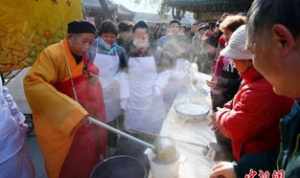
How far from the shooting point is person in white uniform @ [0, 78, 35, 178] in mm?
2326

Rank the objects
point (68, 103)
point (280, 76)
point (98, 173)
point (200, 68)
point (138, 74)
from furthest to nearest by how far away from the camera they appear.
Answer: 1. point (200, 68)
2. point (138, 74)
3. point (68, 103)
4. point (98, 173)
5. point (280, 76)

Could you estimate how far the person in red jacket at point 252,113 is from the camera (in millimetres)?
1438

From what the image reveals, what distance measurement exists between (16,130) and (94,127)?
792 millimetres

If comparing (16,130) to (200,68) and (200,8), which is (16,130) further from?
(200,8)

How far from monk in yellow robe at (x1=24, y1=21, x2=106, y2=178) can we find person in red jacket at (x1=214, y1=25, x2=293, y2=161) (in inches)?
50.0

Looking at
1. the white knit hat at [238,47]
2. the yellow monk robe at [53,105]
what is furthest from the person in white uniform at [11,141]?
the white knit hat at [238,47]

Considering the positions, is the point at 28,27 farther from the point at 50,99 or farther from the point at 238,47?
the point at 238,47

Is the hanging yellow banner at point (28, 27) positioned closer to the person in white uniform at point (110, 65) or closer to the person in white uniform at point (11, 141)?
the person in white uniform at point (11, 141)

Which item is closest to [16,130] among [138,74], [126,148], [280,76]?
[126,148]

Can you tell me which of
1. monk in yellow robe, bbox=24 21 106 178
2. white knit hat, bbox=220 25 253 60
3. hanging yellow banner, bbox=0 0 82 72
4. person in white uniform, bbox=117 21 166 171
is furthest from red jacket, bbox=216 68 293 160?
person in white uniform, bbox=117 21 166 171

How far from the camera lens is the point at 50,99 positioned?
7.95ft

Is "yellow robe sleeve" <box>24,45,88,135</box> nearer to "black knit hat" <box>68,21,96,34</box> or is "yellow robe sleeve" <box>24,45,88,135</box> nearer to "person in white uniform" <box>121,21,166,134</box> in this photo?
"black knit hat" <box>68,21,96,34</box>

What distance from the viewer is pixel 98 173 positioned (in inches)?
81.1

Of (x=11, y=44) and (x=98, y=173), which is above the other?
(x=11, y=44)
